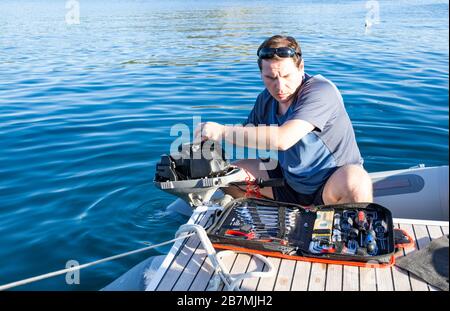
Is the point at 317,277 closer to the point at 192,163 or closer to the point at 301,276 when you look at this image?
the point at 301,276

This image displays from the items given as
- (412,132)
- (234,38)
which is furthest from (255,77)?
(234,38)

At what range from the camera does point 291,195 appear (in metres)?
4.22

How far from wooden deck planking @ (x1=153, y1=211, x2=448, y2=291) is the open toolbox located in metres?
0.06

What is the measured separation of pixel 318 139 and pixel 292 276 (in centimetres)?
112

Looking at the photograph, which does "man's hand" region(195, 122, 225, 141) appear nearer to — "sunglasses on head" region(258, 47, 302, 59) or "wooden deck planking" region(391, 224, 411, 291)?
"sunglasses on head" region(258, 47, 302, 59)

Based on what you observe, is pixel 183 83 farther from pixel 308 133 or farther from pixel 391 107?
pixel 308 133

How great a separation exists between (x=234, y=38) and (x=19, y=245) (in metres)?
13.0

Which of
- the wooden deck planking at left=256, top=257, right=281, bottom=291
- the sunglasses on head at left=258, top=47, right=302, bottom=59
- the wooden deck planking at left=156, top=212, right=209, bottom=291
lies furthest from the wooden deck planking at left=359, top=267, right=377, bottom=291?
the sunglasses on head at left=258, top=47, right=302, bottom=59

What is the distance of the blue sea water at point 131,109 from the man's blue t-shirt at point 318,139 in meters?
1.56

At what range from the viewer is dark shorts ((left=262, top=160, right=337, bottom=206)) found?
397 centimetres

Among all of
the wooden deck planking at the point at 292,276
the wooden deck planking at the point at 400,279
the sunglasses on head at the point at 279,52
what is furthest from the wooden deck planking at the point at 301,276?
the sunglasses on head at the point at 279,52

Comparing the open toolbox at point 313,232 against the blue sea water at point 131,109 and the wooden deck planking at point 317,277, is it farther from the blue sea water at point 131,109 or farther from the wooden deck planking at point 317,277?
the blue sea water at point 131,109

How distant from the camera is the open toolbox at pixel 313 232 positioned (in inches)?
127

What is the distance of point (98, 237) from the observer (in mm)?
4867
